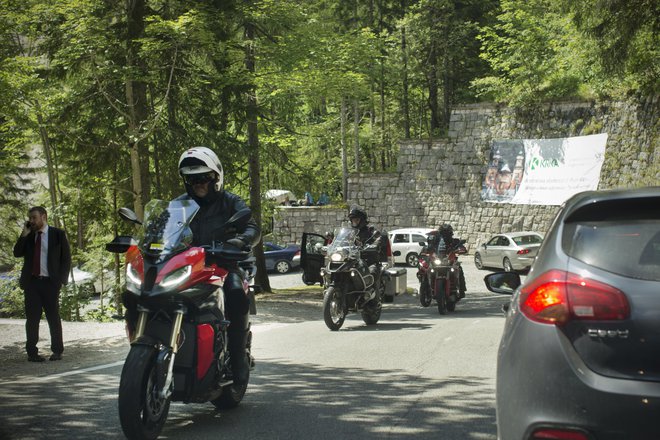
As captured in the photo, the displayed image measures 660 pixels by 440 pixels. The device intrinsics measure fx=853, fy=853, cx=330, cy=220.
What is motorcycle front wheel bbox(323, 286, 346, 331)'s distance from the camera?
13.4 meters

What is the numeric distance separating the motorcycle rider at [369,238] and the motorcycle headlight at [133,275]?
930 centimetres

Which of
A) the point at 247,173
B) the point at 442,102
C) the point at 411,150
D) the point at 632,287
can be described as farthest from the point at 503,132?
the point at 632,287

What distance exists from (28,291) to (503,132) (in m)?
32.3

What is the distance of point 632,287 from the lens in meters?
3.36

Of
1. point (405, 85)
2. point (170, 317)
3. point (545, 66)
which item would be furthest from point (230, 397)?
point (405, 85)

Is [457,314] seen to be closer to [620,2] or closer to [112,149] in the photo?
[620,2]

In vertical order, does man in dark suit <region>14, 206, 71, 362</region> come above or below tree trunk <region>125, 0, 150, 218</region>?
below

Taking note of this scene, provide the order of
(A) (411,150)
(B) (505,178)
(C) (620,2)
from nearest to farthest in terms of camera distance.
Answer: (C) (620,2), (B) (505,178), (A) (411,150)

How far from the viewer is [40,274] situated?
408 inches

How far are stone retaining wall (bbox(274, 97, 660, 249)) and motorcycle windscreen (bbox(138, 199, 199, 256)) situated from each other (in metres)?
30.8

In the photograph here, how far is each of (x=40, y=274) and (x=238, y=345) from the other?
16.3ft

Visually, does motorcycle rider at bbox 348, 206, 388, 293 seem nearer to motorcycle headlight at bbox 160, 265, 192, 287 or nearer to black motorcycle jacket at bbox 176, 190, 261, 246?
black motorcycle jacket at bbox 176, 190, 261, 246

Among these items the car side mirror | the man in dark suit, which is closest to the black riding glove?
the car side mirror

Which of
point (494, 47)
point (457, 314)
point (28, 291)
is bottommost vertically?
point (457, 314)
